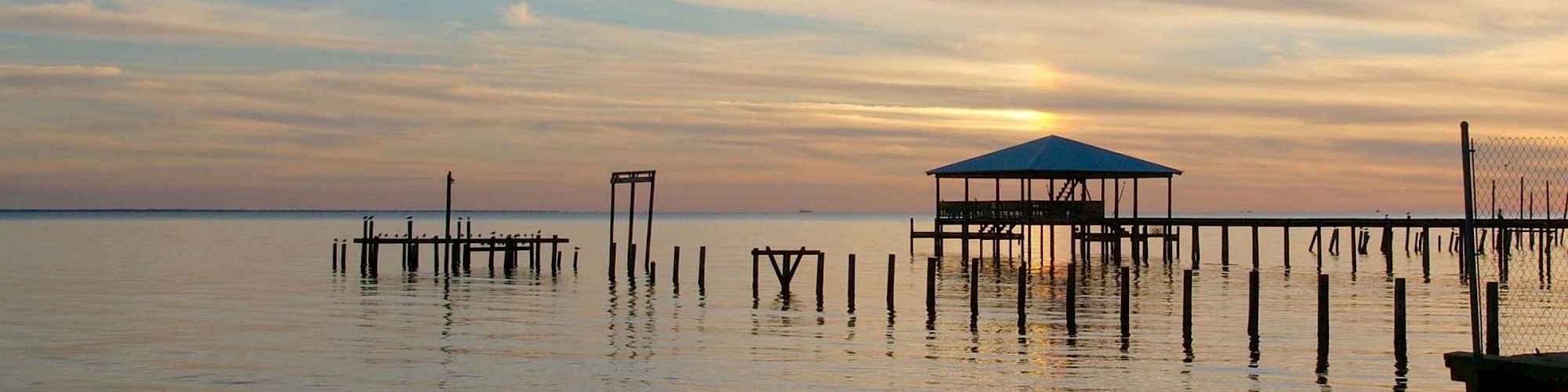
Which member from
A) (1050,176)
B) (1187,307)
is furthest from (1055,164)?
(1187,307)

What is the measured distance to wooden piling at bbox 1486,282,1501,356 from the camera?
1944cm

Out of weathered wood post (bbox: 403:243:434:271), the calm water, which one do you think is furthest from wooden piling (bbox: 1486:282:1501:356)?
weathered wood post (bbox: 403:243:434:271)

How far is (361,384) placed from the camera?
877 inches

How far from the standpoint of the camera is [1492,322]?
19.8 metres

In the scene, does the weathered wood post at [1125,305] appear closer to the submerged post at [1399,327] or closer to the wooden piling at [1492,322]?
the submerged post at [1399,327]

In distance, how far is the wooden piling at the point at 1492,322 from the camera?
1944cm

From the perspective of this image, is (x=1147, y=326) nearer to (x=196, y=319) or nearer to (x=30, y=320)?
(x=196, y=319)

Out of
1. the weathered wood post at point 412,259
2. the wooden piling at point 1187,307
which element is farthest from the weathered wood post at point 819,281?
the weathered wood post at point 412,259

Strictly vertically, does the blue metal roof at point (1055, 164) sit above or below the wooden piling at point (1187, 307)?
above

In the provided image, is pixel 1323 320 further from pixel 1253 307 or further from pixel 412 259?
pixel 412 259

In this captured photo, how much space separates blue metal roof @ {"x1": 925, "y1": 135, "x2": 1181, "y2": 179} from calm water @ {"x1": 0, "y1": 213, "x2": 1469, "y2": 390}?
14.8 ft

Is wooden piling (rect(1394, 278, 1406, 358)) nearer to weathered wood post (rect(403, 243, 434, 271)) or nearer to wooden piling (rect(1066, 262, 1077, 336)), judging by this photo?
wooden piling (rect(1066, 262, 1077, 336))

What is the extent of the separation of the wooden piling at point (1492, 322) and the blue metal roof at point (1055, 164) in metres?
33.7

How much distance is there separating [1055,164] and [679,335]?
28.5 metres
